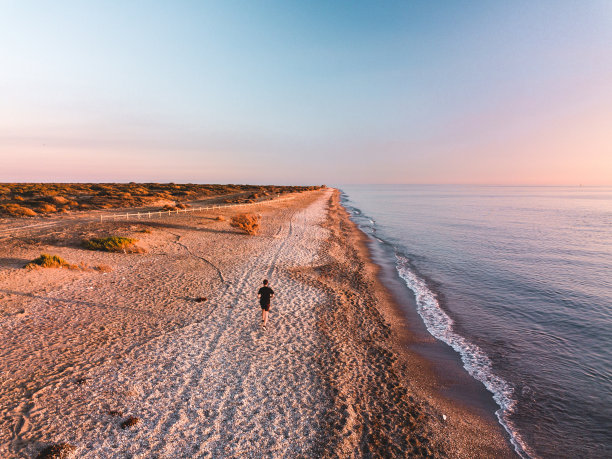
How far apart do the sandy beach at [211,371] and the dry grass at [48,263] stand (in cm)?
43

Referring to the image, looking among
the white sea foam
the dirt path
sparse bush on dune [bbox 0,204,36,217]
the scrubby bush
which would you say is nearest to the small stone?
the dirt path

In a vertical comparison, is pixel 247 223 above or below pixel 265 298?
above

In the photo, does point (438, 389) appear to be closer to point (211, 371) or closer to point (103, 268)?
point (211, 371)

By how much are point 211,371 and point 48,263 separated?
1407 centimetres

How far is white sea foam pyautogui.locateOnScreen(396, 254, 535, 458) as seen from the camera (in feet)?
28.7

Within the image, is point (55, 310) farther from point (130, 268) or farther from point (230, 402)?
point (230, 402)

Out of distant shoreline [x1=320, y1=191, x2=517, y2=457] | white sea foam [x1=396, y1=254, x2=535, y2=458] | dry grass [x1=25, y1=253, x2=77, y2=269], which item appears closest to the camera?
distant shoreline [x1=320, y1=191, x2=517, y2=457]

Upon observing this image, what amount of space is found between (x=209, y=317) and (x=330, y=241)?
19.2 m

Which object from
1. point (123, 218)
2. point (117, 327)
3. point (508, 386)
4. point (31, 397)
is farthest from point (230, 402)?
point (123, 218)

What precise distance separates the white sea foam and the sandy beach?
547mm

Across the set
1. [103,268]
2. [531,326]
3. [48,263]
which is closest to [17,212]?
[48,263]

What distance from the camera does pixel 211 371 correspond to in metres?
Result: 9.42

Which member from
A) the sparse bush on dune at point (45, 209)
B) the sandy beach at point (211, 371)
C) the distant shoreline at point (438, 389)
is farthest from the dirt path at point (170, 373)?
the sparse bush on dune at point (45, 209)

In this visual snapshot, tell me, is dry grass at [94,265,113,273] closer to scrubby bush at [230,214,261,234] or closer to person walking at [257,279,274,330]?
person walking at [257,279,274,330]
